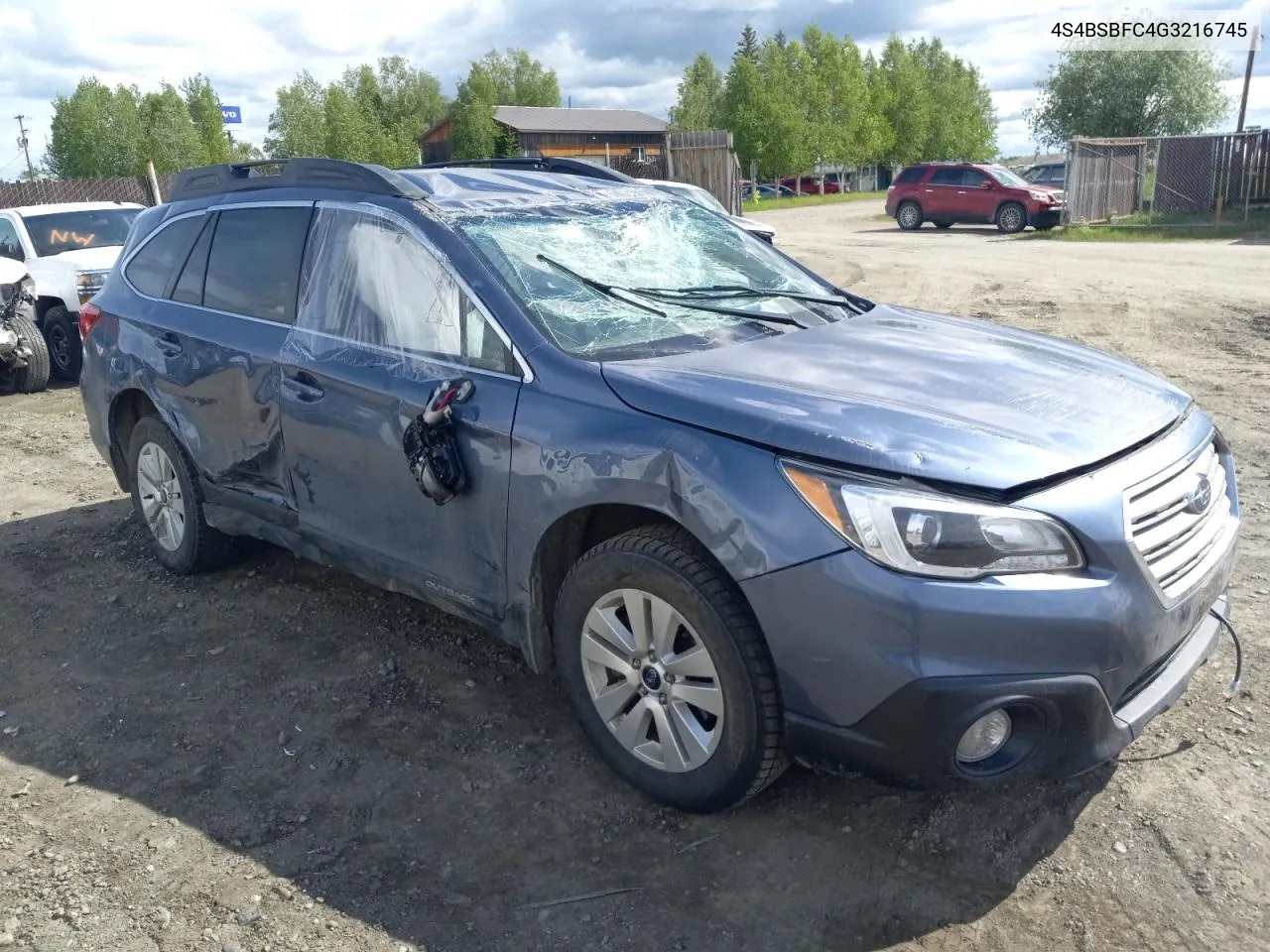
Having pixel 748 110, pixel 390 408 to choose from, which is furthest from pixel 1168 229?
pixel 748 110

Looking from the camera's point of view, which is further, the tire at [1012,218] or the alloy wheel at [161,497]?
the tire at [1012,218]

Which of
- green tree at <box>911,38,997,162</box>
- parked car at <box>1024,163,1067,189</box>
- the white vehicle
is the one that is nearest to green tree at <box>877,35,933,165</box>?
green tree at <box>911,38,997,162</box>

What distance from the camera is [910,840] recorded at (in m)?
3.03

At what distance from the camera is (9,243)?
11898 millimetres

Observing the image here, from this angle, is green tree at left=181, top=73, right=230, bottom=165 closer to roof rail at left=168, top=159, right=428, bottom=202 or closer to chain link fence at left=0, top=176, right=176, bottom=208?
chain link fence at left=0, top=176, right=176, bottom=208

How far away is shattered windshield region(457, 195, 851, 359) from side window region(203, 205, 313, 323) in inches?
35.7

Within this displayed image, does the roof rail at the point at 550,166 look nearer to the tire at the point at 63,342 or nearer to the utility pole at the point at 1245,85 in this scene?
the tire at the point at 63,342

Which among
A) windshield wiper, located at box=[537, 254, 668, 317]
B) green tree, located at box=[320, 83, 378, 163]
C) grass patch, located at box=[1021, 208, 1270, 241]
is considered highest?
green tree, located at box=[320, 83, 378, 163]

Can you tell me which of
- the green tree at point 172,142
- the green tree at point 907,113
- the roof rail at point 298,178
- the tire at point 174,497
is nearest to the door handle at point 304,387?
the roof rail at point 298,178

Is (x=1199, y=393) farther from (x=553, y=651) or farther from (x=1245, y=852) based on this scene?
(x=553, y=651)

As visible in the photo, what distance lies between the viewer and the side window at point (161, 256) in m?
4.91

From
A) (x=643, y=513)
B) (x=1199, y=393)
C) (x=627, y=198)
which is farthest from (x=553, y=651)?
(x=1199, y=393)

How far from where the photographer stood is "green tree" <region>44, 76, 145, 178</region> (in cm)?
6178

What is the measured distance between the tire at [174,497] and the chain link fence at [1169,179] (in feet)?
76.5
